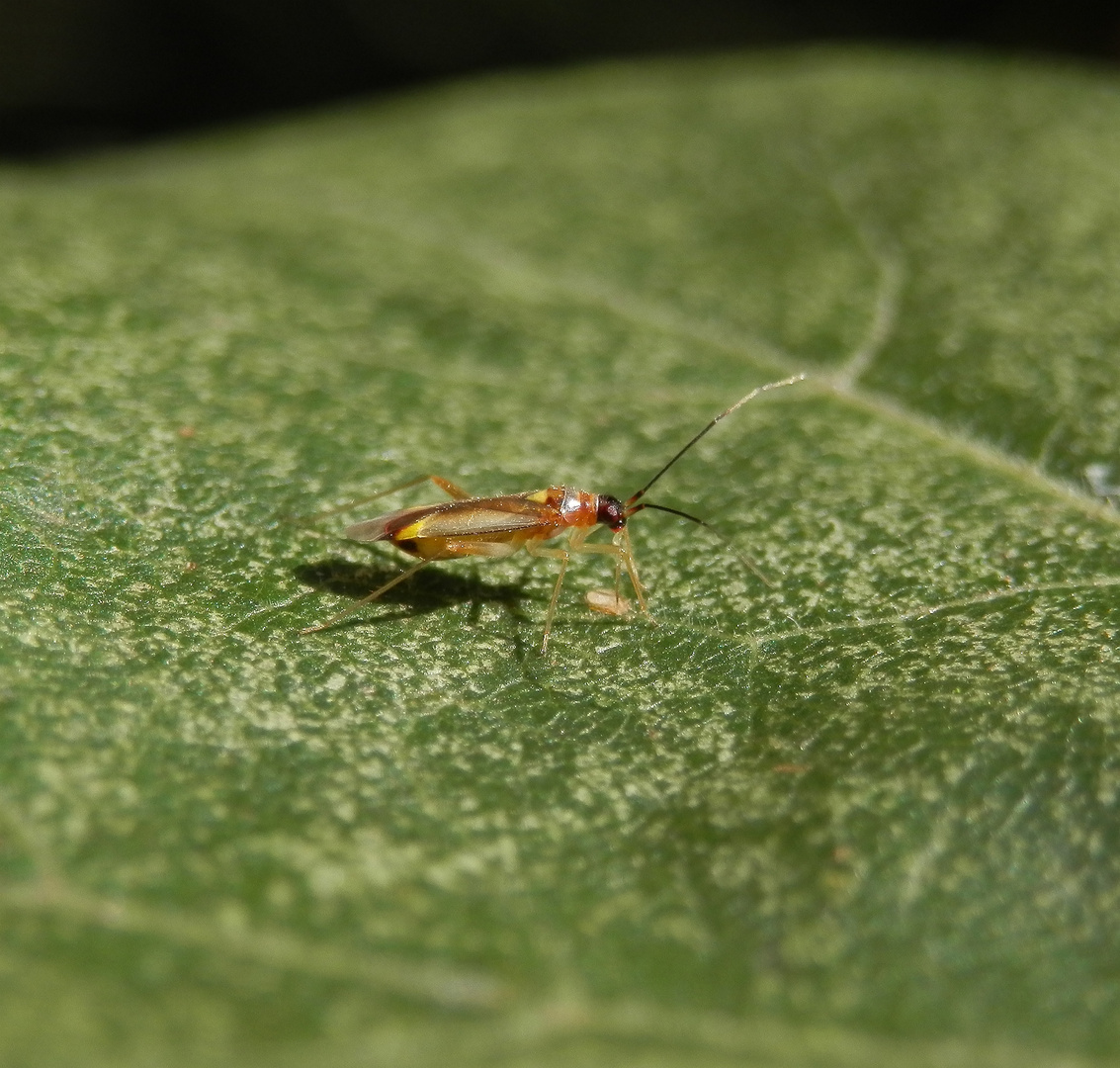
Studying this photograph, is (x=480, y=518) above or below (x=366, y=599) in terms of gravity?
above

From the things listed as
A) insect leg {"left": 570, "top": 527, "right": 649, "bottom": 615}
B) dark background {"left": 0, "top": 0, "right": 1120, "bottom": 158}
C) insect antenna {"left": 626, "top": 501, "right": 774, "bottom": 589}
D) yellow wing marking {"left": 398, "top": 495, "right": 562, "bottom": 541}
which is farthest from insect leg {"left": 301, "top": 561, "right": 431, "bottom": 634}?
dark background {"left": 0, "top": 0, "right": 1120, "bottom": 158}

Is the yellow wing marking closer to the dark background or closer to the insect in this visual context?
the insect

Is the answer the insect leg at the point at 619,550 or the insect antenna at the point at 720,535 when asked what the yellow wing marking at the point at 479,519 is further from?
the insect antenna at the point at 720,535

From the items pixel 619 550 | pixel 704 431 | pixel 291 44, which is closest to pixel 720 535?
pixel 619 550

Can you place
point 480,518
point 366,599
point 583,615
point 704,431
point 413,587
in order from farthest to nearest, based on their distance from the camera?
point 704,431 < point 480,518 < point 413,587 < point 583,615 < point 366,599

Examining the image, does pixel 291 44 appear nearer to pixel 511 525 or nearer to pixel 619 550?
pixel 511 525

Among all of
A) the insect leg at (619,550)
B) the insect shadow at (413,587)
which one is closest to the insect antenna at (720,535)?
the insect leg at (619,550)

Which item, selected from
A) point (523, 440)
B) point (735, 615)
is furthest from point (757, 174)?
point (735, 615)

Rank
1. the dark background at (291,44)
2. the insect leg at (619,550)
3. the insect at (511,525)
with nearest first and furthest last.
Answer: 1. the insect leg at (619,550)
2. the insect at (511,525)
3. the dark background at (291,44)

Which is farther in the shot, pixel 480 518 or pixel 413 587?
pixel 480 518
